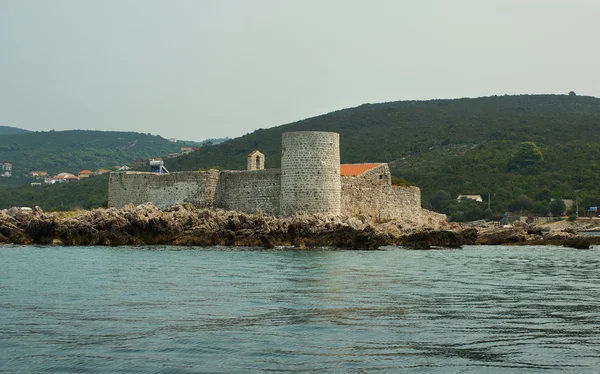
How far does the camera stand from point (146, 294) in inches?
558

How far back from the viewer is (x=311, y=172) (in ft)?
88.9

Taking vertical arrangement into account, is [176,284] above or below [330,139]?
below

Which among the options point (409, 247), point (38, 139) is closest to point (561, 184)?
point (409, 247)

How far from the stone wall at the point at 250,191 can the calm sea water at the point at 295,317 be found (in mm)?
8330

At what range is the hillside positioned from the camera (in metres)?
53.9

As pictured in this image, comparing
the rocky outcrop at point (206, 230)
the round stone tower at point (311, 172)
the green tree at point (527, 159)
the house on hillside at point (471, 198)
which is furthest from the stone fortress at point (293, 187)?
the green tree at point (527, 159)

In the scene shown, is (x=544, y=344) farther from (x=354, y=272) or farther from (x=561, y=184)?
(x=561, y=184)

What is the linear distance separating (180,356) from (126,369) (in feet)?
2.50

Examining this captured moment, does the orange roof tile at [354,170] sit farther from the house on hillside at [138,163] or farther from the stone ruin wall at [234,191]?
the house on hillside at [138,163]

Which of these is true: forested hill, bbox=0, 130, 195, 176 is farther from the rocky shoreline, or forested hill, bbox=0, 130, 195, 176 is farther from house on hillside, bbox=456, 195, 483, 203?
the rocky shoreline

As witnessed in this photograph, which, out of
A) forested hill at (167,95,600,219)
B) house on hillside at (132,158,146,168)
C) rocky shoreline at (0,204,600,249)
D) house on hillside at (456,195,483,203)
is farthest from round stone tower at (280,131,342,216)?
house on hillside at (132,158,146,168)

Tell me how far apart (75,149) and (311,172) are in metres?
94.6

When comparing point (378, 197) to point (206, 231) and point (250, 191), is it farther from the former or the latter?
point (206, 231)

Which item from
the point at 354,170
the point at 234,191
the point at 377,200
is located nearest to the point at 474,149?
the point at 354,170
